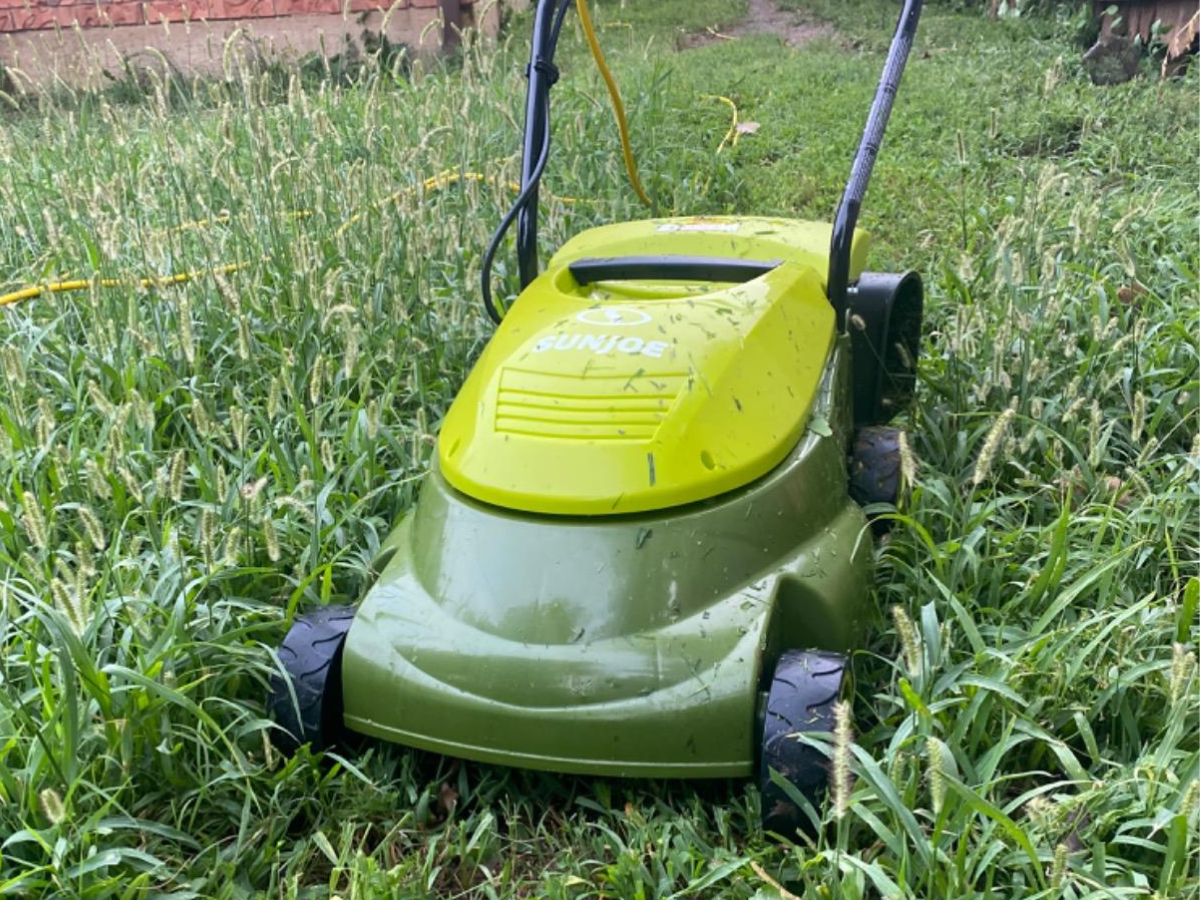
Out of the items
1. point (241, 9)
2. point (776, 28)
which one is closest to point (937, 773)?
point (776, 28)

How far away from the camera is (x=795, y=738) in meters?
1.29

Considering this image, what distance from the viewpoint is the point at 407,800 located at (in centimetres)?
151

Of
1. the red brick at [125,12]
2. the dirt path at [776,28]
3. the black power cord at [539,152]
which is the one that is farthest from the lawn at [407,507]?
the red brick at [125,12]

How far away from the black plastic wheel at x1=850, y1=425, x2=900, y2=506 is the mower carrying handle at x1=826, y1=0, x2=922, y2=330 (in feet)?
0.70

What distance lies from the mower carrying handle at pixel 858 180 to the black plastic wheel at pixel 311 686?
36.1 inches

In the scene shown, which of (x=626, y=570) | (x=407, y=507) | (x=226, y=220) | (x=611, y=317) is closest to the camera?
(x=626, y=570)

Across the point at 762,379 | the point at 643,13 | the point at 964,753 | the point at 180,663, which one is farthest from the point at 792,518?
the point at 643,13

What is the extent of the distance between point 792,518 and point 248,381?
1.35 m

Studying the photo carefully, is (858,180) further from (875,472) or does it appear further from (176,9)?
(176,9)

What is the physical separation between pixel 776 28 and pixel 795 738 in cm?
561

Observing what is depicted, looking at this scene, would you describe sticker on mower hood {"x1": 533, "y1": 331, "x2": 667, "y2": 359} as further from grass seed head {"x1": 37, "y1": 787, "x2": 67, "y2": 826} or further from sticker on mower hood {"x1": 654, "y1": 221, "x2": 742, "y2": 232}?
grass seed head {"x1": 37, "y1": 787, "x2": 67, "y2": 826}

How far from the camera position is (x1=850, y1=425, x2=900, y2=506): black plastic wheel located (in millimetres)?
1875

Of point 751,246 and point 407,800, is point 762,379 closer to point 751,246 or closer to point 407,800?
point 751,246

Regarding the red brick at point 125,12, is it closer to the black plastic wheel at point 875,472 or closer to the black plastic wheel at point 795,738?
the black plastic wheel at point 875,472
